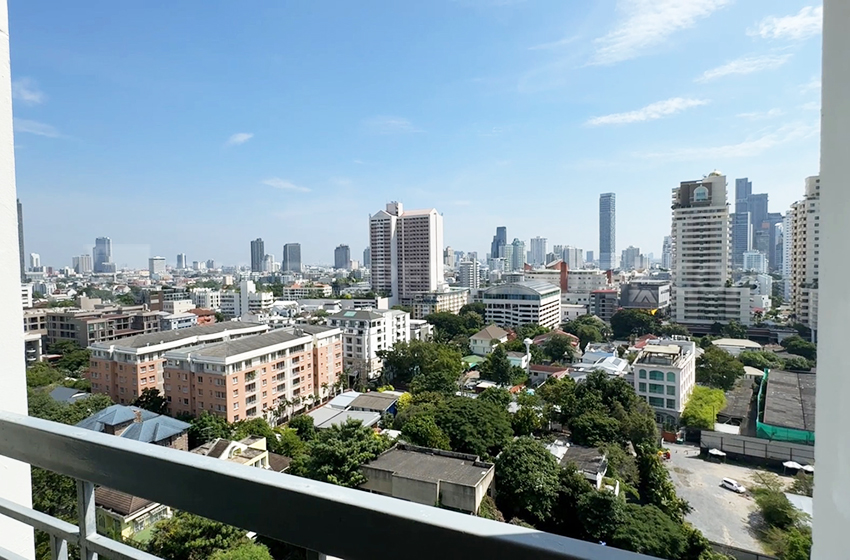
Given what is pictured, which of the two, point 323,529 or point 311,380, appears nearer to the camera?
point 323,529

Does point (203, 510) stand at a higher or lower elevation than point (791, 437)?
higher

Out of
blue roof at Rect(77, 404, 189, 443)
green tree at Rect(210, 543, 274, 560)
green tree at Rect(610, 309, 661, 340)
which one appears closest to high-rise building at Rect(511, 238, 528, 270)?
green tree at Rect(610, 309, 661, 340)

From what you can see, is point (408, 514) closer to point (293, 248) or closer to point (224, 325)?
point (224, 325)

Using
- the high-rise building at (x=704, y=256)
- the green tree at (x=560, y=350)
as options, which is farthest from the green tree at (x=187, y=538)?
the high-rise building at (x=704, y=256)

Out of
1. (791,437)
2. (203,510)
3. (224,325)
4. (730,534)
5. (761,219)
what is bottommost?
(730,534)

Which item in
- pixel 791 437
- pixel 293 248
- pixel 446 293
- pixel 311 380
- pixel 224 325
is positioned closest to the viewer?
pixel 791 437

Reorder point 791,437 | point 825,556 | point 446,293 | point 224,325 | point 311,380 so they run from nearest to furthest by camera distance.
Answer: point 825,556 < point 791,437 < point 311,380 < point 224,325 < point 446,293

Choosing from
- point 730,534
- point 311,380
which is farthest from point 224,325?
point 730,534
